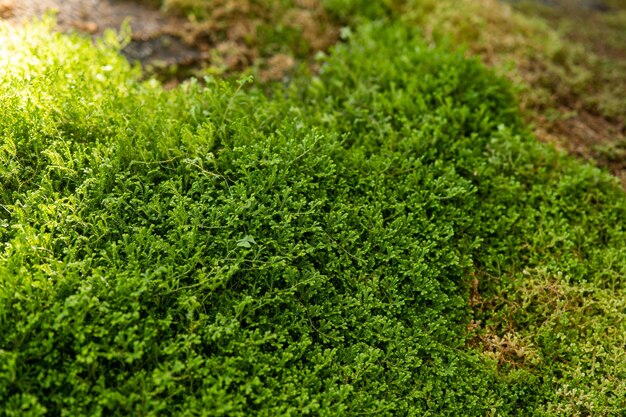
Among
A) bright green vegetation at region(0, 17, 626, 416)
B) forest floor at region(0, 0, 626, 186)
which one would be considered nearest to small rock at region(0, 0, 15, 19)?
forest floor at region(0, 0, 626, 186)

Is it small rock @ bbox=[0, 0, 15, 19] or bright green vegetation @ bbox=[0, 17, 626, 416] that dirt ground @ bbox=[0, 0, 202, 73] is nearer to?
small rock @ bbox=[0, 0, 15, 19]

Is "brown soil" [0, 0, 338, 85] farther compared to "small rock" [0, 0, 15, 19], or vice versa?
"brown soil" [0, 0, 338, 85]

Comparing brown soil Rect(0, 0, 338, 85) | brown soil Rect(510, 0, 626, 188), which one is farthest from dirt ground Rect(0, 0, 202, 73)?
brown soil Rect(510, 0, 626, 188)

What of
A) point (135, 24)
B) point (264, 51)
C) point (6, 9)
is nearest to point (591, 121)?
point (264, 51)

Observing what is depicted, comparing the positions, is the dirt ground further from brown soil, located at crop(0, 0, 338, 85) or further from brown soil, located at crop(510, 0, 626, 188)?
brown soil, located at crop(510, 0, 626, 188)

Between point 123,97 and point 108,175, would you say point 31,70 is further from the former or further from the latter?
point 108,175

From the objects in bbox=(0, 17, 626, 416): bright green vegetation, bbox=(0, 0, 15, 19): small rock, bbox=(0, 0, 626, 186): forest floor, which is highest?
bbox=(0, 0, 15, 19): small rock

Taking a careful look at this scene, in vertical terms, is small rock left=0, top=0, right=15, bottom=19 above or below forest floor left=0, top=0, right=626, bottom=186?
above

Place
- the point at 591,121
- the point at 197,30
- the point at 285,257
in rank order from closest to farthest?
the point at 285,257 < the point at 591,121 < the point at 197,30

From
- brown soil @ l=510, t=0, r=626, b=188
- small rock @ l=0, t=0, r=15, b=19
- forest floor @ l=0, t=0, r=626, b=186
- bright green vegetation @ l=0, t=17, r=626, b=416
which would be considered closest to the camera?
bright green vegetation @ l=0, t=17, r=626, b=416

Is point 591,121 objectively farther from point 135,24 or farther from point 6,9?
point 6,9

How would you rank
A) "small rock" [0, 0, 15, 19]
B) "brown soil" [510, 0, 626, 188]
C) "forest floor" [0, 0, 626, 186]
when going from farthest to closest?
"forest floor" [0, 0, 626, 186] → "brown soil" [510, 0, 626, 188] → "small rock" [0, 0, 15, 19]
